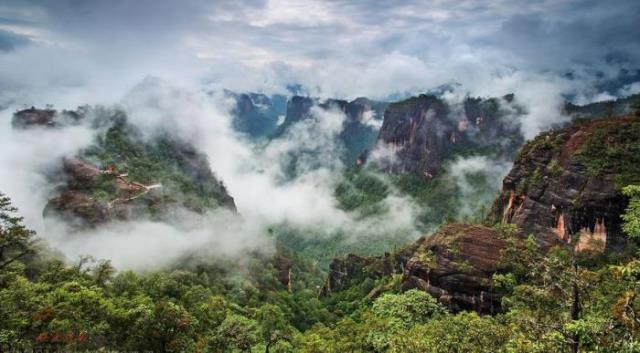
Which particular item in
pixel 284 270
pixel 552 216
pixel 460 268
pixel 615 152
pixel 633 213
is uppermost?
pixel 633 213

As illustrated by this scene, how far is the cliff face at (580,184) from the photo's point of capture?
190 ft

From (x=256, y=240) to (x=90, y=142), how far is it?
60634 mm

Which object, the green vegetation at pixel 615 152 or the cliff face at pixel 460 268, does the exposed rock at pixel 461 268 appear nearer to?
the cliff face at pixel 460 268

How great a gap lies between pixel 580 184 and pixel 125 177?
4396 inches

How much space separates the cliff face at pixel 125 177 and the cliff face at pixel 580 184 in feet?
297

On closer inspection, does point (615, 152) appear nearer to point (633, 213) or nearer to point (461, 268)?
point (461, 268)

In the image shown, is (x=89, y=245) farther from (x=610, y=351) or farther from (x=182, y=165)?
(x=610, y=351)

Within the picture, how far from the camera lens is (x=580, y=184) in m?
62.8

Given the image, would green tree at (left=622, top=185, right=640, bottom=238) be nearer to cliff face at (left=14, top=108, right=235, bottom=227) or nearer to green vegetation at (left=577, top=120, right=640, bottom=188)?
green vegetation at (left=577, top=120, right=640, bottom=188)

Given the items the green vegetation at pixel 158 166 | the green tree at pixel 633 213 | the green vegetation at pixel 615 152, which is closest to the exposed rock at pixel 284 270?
the green vegetation at pixel 158 166

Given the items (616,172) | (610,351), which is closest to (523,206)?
(616,172)

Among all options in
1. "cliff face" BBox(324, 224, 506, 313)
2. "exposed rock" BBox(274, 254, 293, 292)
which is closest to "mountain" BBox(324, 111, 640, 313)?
"cliff face" BBox(324, 224, 506, 313)

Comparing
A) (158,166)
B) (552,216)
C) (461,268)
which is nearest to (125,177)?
(158,166)

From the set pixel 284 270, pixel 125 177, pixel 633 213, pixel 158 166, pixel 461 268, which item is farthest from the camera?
pixel 158 166
